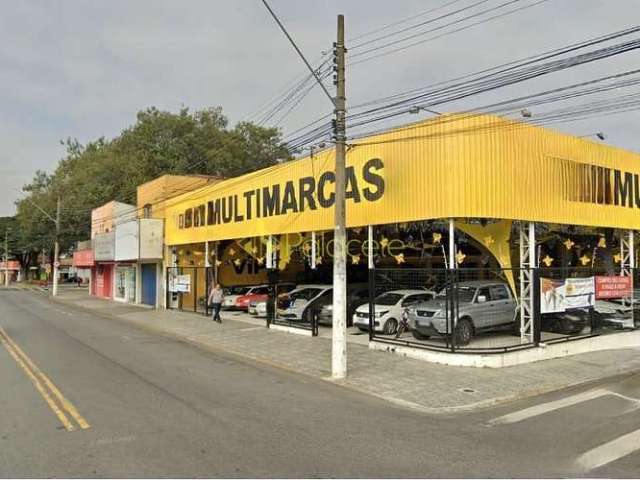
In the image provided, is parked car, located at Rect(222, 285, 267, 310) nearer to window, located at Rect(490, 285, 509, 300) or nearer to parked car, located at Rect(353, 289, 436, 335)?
parked car, located at Rect(353, 289, 436, 335)

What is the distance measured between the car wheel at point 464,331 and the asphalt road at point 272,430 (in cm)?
329

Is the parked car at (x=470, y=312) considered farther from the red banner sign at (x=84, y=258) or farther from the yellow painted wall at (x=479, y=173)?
the red banner sign at (x=84, y=258)

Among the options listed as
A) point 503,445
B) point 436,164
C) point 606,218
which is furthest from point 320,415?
point 606,218

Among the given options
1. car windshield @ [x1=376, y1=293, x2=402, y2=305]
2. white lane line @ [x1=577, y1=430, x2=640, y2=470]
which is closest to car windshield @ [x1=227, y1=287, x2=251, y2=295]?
car windshield @ [x1=376, y1=293, x2=402, y2=305]

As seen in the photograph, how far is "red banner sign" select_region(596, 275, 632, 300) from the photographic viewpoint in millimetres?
15898

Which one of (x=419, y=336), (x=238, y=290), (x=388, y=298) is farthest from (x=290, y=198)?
(x=238, y=290)

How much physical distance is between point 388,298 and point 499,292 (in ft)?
12.5

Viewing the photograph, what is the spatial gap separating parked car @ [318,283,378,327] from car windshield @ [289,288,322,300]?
0.64 metres

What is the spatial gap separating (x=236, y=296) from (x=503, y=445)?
2172 cm

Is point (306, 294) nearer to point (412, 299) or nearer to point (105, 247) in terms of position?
point (412, 299)

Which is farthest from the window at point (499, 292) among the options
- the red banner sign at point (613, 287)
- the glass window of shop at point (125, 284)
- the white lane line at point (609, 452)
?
the glass window of shop at point (125, 284)

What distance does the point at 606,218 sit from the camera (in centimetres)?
1802

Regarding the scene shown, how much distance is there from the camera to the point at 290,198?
20.4m

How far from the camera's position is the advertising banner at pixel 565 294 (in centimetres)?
1420
